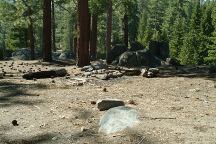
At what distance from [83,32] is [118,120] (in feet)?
38.6

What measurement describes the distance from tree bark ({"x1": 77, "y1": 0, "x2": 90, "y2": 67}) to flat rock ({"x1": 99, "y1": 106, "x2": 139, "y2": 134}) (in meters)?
11.0

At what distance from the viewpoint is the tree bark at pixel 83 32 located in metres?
19.4

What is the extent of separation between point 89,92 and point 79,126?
3867mm

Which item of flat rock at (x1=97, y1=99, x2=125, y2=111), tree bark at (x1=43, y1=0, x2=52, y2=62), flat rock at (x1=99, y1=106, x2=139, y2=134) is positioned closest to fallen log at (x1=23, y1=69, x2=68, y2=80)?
flat rock at (x1=97, y1=99, x2=125, y2=111)

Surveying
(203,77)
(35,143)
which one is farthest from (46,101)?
(203,77)

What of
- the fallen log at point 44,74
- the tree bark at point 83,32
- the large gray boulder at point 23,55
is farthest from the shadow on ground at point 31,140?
the large gray boulder at point 23,55

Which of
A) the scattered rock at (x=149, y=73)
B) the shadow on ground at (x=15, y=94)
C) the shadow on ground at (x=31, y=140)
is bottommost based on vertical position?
the shadow on ground at (x=31, y=140)

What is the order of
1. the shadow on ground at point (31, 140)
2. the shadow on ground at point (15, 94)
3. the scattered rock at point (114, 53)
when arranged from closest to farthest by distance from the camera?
the shadow on ground at point (31, 140) < the shadow on ground at point (15, 94) < the scattered rock at point (114, 53)

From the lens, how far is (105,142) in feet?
24.3

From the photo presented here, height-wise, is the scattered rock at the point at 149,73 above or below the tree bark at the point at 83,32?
below

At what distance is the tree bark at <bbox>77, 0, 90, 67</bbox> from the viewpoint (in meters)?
19.4

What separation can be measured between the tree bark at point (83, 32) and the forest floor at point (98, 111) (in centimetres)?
438

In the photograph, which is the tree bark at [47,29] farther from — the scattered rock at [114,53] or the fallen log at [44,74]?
the fallen log at [44,74]

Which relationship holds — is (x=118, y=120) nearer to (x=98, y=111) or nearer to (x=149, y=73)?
(x=98, y=111)
